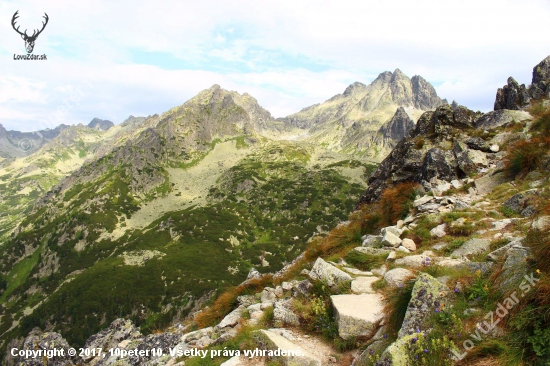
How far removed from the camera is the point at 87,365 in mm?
19125

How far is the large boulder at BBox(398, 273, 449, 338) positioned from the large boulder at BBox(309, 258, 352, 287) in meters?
3.15

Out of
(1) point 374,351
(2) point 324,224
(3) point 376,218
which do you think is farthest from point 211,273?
(1) point 374,351

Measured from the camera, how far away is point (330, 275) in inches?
355

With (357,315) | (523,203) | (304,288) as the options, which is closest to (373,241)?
(304,288)

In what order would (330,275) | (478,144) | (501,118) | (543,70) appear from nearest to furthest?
1. (330,275)
2. (478,144)
3. (501,118)
4. (543,70)

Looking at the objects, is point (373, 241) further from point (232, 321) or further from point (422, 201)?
point (232, 321)

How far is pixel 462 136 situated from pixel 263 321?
2334 centimetres

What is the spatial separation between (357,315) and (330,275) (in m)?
2.24

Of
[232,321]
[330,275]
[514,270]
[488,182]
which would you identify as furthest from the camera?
[488,182]

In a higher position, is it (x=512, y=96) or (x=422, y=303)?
(x=512, y=96)

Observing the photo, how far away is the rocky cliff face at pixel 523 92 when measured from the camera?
31.0 metres

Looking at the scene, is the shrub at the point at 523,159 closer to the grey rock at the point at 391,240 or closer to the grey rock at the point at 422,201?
the grey rock at the point at 422,201

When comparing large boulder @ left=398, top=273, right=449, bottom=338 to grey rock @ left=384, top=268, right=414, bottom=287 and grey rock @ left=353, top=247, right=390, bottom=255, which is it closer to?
grey rock @ left=384, top=268, right=414, bottom=287

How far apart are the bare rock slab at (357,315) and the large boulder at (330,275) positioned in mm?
1081
